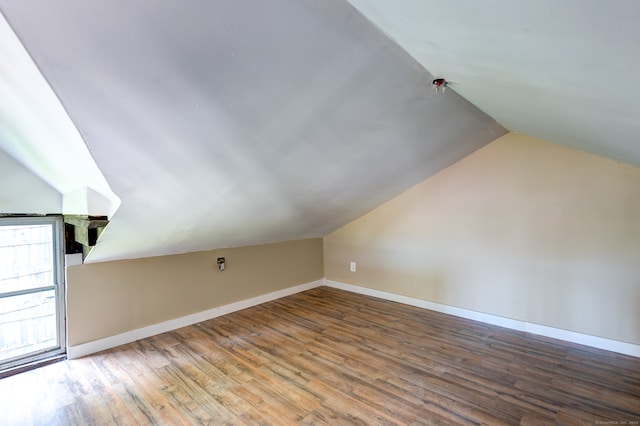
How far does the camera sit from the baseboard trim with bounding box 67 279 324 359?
111 inches

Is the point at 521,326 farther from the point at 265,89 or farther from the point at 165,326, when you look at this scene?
the point at 165,326

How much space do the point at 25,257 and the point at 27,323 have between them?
21.9 inches

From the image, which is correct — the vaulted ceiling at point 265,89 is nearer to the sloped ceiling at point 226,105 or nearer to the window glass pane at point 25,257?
the sloped ceiling at point 226,105

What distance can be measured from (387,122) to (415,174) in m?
1.40

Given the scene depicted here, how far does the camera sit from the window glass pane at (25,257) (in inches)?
101

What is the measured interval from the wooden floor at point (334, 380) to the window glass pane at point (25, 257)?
2.35 feet

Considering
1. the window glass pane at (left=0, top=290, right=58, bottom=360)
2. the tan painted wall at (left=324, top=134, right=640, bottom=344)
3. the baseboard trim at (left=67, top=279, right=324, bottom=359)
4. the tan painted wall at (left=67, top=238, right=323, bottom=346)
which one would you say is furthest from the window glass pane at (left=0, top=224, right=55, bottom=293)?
the tan painted wall at (left=324, top=134, right=640, bottom=344)

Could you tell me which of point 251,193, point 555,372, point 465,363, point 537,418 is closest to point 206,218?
point 251,193

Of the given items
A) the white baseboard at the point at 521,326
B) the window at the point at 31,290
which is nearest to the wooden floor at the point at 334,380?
the white baseboard at the point at 521,326

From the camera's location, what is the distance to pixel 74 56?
45.8 inches

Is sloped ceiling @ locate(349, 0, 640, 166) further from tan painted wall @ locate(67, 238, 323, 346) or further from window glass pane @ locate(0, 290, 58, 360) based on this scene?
window glass pane @ locate(0, 290, 58, 360)

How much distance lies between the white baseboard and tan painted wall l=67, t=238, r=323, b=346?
1.36 m

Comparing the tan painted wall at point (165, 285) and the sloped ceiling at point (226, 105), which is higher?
the sloped ceiling at point (226, 105)

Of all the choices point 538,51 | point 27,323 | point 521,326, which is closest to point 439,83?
point 538,51
